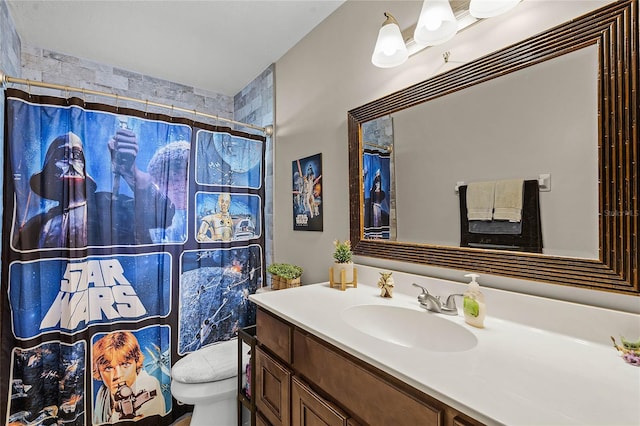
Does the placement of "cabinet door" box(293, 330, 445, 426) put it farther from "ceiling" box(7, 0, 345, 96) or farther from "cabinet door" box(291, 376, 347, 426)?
"ceiling" box(7, 0, 345, 96)

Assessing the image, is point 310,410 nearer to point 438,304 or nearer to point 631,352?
point 438,304

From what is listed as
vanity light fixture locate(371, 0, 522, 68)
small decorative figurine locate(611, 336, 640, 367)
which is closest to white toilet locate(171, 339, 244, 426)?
small decorative figurine locate(611, 336, 640, 367)

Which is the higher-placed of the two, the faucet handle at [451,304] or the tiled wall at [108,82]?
the tiled wall at [108,82]

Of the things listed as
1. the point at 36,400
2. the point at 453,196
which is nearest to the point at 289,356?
the point at 453,196

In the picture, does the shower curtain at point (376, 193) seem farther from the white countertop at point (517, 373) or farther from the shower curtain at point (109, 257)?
the shower curtain at point (109, 257)

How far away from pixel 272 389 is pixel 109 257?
126 centimetres

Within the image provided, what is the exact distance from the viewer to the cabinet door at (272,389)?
1.15 meters

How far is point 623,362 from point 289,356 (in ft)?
3.25

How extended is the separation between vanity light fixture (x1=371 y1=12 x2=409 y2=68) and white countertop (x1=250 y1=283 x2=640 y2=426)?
1.10 metres

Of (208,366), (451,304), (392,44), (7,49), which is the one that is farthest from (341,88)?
(7,49)

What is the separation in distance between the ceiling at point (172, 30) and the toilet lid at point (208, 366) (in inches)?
82.8

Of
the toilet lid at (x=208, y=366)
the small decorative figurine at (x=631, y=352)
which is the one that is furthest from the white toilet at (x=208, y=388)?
the small decorative figurine at (x=631, y=352)

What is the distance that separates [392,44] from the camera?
1.32 meters

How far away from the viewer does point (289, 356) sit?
3.78 feet
